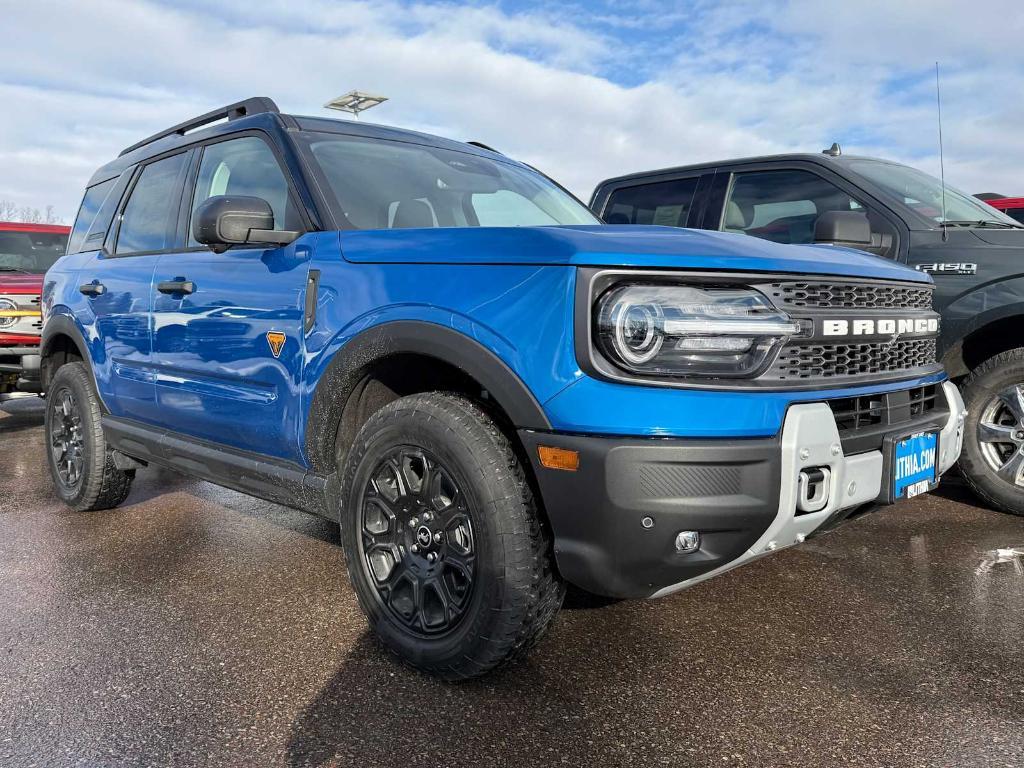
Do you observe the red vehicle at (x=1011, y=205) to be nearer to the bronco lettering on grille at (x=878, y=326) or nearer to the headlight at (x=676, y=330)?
the bronco lettering on grille at (x=878, y=326)

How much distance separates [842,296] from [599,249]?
0.82 m

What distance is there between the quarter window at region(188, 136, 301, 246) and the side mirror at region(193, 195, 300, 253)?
12 centimetres

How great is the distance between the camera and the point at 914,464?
8.37ft

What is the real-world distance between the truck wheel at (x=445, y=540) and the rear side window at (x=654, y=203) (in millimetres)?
3446

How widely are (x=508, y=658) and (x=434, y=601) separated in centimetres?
31

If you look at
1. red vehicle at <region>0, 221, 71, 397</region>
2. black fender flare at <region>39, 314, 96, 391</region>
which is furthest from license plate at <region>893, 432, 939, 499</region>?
red vehicle at <region>0, 221, 71, 397</region>

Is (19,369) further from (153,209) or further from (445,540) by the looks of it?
(445,540)

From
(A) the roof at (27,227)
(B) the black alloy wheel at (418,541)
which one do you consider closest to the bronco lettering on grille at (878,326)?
(B) the black alloy wheel at (418,541)

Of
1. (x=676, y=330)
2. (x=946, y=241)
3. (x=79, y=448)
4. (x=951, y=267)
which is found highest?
(x=946, y=241)

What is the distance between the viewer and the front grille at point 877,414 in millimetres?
2334

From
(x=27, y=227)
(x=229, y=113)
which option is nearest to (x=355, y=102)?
(x=27, y=227)

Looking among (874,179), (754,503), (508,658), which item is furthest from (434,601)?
(874,179)

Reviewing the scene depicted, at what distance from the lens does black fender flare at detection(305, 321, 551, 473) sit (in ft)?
7.17

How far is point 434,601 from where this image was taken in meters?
2.52
